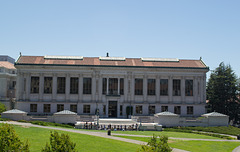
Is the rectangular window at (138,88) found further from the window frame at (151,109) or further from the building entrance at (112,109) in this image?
the building entrance at (112,109)

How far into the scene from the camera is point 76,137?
117 ft

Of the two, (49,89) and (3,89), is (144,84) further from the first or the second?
(3,89)

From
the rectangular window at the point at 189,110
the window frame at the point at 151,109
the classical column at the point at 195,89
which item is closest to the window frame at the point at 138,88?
the window frame at the point at 151,109

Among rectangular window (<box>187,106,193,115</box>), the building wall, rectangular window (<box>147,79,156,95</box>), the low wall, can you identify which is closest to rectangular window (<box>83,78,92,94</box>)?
the building wall

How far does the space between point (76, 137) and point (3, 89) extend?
58184 mm

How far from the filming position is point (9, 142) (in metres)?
20.0

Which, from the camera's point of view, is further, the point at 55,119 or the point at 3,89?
the point at 3,89

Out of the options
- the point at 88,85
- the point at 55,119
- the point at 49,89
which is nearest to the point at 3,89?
the point at 49,89

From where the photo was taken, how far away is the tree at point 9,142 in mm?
19570

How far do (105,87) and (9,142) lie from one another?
174 feet

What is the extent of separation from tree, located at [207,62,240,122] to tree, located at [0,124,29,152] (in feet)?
231

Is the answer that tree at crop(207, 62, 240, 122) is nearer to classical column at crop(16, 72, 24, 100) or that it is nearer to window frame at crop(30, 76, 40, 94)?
window frame at crop(30, 76, 40, 94)

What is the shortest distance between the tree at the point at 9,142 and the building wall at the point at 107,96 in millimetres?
51231

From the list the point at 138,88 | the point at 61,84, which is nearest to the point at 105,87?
the point at 138,88
